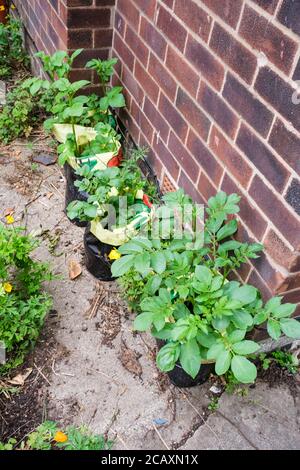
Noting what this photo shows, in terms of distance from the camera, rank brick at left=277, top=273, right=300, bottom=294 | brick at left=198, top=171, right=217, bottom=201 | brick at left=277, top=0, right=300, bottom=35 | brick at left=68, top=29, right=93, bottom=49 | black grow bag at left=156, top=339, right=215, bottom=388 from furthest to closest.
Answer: brick at left=68, top=29, right=93, bottom=49
brick at left=198, top=171, right=217, bottom=201
black grow bag at left=156, top=339, right=215, bottom=388
brick at left=277, top=273, right=300, bottom=294
brick at left=277, top=0, right=300, bottom=35

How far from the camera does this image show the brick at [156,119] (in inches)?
94.7

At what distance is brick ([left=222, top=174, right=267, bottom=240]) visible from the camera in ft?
5.84

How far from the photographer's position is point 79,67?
2.88 metres

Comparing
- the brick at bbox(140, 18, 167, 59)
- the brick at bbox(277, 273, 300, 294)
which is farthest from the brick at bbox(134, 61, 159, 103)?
the brick at bbox(277, 273, 300, 294)

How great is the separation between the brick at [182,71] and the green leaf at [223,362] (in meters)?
1.16

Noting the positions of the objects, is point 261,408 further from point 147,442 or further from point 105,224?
point 105,224

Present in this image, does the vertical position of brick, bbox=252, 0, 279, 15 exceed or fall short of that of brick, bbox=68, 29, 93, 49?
it exceeds it

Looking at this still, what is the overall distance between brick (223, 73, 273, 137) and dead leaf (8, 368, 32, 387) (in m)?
1.44

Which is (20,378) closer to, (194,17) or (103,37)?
(194,17)

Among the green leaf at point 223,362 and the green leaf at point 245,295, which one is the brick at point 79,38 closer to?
the green leaf at point 245,295

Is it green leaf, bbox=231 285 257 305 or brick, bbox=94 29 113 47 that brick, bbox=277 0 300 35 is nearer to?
green leaf, bbox=231 285 257 305

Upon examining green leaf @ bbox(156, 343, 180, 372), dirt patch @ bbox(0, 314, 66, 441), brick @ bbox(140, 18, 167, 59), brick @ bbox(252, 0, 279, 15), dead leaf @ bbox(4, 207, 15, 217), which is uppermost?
brick @ bbox(252, 0, 279, 15)

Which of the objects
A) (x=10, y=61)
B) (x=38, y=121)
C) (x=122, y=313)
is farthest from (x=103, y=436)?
(x=10, y=61)

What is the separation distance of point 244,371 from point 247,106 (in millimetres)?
950
